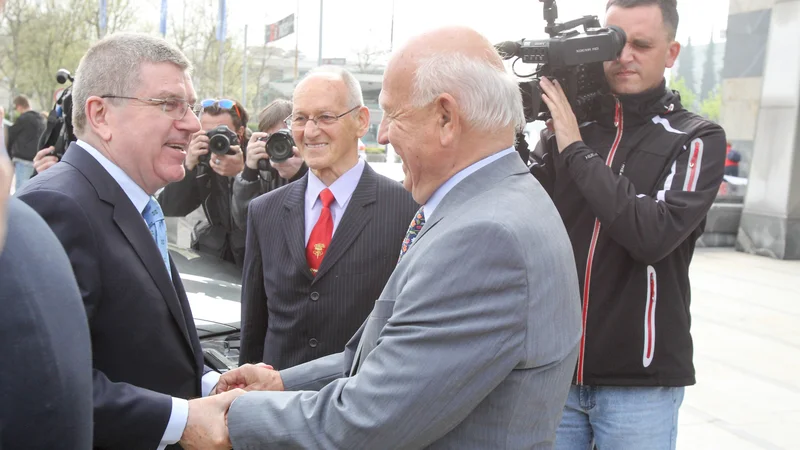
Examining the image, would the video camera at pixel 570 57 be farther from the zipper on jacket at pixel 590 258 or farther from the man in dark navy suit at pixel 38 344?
the man in dark navy suit at pixel 38 344

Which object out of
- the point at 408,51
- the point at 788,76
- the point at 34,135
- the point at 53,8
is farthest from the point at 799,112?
the point at 53,8

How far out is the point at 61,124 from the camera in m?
4.80

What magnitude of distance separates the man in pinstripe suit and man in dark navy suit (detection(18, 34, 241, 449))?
1.76 ft

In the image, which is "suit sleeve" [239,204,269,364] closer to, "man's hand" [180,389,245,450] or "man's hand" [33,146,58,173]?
"man's hand" [180,389,245,450]

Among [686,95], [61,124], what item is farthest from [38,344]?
[686,95]

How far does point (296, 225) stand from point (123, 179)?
34.8 inches

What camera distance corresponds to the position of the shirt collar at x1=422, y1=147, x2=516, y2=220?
166cm

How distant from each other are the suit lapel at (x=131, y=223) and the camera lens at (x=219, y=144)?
2069mm

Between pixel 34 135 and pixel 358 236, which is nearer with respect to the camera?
pixel 358 236

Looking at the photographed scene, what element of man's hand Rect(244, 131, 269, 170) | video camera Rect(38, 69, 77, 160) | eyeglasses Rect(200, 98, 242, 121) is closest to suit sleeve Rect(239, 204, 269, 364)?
man's hand Rect(244, 131, 269, 170)

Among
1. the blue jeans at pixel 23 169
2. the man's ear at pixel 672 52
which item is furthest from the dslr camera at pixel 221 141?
the blue jeans at pixel 23 169

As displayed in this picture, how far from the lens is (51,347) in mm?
861

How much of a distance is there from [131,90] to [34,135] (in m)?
12.0

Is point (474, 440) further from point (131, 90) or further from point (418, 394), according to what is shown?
point (131, 90)
